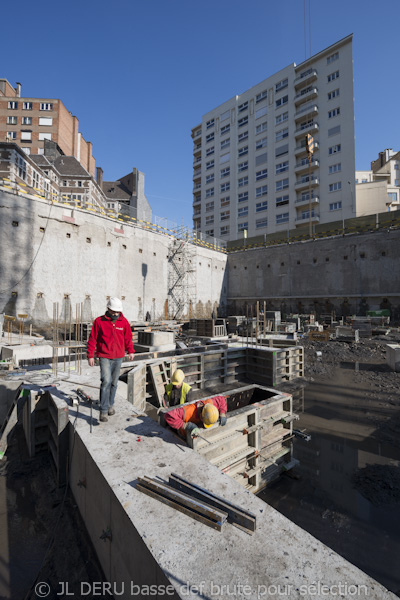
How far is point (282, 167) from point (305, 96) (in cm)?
964

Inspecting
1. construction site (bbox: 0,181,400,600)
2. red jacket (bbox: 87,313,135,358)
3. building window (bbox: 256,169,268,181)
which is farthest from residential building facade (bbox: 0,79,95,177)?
red jacket (bbox: 87,313,135,358)

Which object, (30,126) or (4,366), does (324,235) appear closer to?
(4,366)

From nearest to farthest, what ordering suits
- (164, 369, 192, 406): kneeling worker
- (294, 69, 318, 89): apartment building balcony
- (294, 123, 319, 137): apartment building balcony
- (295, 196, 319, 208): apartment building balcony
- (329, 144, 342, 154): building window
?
1. (164, 369, 192, 406): kneeling worker
2. (329, 144, 342, 154): building window
3. (295, 196, 319, 208): apartment building balcony
4. (294, 123, 319, 137): apartment building balcony
5. (294, 69, 318, 89): apartment building balcony

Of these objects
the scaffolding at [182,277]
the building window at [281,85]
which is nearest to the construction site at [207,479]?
the scaffolding at [182,277]

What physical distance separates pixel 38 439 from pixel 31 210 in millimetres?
16578

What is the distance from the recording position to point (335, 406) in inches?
341

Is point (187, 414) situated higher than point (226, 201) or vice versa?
point (226, 201)

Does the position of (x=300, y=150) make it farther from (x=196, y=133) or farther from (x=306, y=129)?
(x=196, y=133)

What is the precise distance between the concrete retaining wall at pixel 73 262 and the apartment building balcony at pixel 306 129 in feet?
91.4

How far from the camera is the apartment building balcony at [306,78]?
3864 centimetres

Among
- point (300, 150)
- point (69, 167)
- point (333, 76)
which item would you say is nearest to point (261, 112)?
point (333, 76)

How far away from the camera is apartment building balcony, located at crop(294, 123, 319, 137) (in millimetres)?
38031

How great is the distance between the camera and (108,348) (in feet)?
14.3

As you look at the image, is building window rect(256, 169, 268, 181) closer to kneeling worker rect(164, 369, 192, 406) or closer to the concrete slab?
kneeling worker rect(164, 369, 192, 406)
